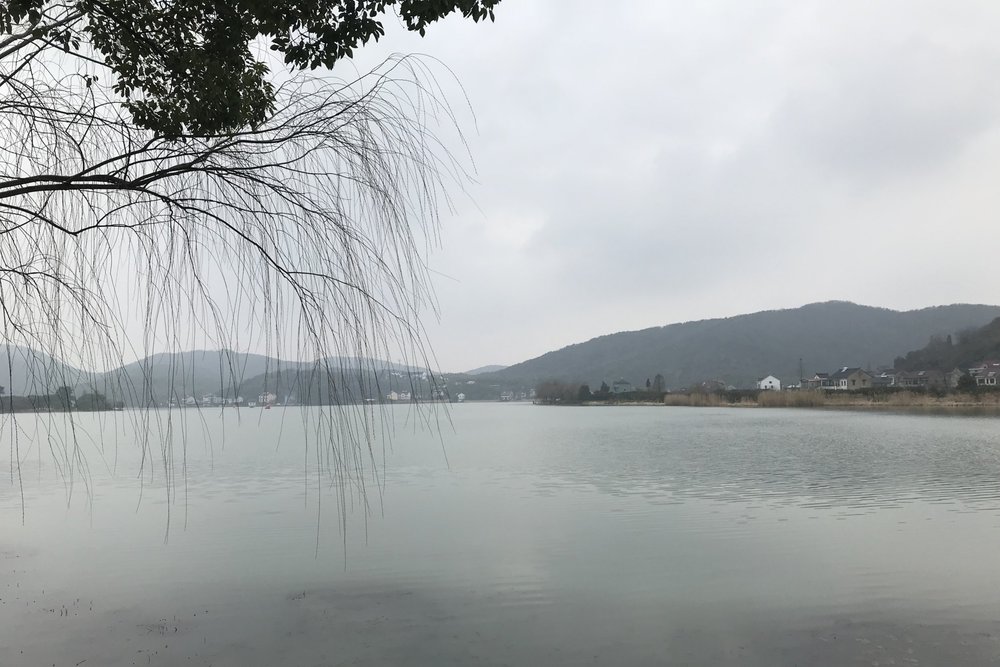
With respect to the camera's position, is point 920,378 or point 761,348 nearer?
point 920,378

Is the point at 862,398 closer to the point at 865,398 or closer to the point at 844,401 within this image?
the point at 865,398

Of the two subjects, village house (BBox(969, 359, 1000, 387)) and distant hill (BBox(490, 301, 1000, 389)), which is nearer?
village house (BBox(969, 359, 1000, 387))

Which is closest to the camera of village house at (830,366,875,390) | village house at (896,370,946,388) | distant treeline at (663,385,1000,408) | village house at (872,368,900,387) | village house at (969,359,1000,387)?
distant treeline at (663,385,1000,408)

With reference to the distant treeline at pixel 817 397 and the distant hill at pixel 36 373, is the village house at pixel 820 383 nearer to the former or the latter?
the distant treeline at pixel 817 397

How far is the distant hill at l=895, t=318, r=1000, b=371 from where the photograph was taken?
8844 centimetres

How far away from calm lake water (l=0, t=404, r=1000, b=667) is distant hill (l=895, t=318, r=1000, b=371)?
8798 cm

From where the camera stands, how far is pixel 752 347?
152 m

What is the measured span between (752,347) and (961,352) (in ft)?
194

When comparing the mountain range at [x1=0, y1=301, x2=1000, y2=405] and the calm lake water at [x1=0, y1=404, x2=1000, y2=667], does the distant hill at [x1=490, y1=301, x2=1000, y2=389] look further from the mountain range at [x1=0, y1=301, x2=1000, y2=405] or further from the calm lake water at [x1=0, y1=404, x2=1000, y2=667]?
the calm lake water at [x1=0, y1=404, x2=1000, y2=667]

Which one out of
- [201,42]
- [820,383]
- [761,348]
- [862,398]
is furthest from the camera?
[761,348]

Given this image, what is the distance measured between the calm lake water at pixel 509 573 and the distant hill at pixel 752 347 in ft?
411

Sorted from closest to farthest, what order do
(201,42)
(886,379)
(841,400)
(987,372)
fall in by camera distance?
(201,42) < (841,400) < (987,372) < (886,379)

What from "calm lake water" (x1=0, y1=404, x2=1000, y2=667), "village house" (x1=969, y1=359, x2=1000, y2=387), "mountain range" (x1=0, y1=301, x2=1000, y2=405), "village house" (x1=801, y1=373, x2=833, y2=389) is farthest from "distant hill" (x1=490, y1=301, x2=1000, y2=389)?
"calm lake water" (x1=0, y1=404, x2=1000, y2=667)

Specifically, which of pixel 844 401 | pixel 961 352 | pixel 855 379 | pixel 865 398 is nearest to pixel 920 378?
pixel 961 352
